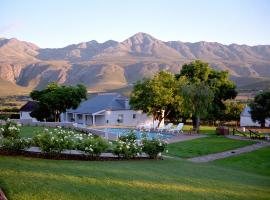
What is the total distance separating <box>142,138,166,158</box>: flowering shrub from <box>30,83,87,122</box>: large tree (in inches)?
1254

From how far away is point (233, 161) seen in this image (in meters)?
20.2

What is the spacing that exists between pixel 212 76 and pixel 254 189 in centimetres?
3621

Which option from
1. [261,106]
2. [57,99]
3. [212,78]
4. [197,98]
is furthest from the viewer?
[57,99]

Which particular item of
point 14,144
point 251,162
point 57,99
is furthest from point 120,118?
point 14,144

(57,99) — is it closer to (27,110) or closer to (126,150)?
(27,110)

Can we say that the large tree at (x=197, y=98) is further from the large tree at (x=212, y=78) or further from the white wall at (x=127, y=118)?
the white wall at (x=127, y=118)

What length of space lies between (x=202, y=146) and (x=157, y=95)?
16.1 meters

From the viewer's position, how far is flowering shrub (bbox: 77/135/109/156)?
14.7m

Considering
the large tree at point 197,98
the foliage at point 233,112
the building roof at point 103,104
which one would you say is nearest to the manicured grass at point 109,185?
the large tree at point 197,98

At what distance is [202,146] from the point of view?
25.6 meters

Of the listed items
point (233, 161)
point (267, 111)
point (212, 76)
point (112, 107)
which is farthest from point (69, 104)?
point (233, 161)

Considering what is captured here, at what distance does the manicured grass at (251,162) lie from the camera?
1811cm

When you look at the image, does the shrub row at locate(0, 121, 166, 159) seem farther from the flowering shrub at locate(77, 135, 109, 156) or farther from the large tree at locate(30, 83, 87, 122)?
the large tree at locate(30, 83, 87, 122)

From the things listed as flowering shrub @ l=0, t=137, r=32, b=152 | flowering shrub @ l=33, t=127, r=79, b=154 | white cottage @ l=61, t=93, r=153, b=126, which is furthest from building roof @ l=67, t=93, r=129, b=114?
flowering shrub @ l=0, t=137, r=32, b=152
